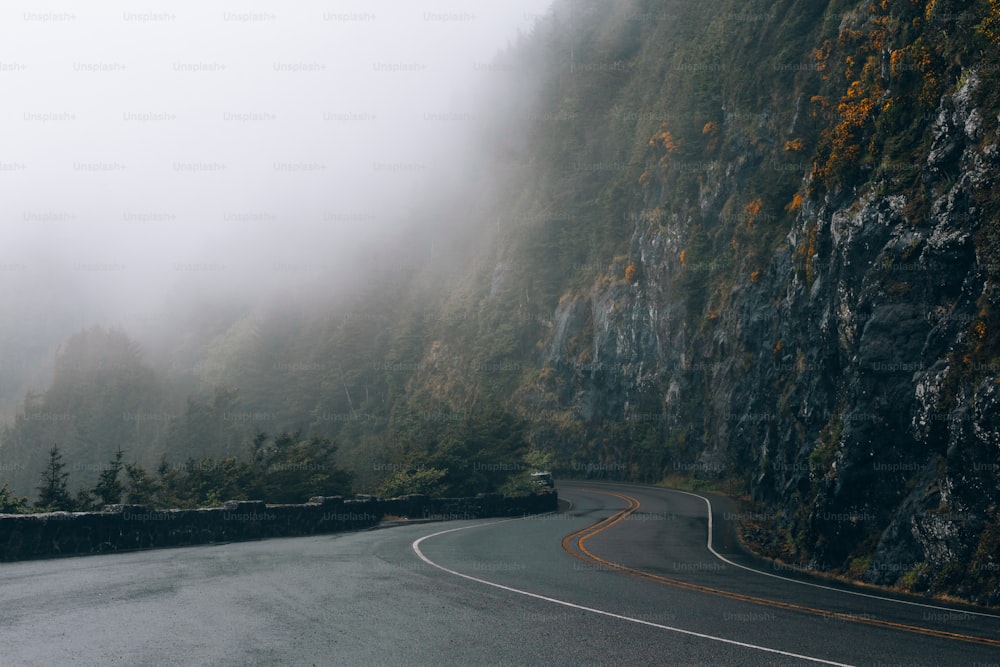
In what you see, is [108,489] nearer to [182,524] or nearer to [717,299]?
[182,524]

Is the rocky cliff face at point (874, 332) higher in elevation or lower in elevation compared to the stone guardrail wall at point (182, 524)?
higher

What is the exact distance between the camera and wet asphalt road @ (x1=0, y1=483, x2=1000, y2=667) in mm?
8305

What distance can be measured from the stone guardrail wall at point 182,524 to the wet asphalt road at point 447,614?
2.68ft

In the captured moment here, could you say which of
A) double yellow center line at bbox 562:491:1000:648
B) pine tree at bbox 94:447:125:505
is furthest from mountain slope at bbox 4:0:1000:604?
pine tree at bbox 94:447:125:505

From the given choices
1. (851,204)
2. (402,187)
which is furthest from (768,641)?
(402,187)

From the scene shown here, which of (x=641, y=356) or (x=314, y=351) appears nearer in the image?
(x=641, y=356)

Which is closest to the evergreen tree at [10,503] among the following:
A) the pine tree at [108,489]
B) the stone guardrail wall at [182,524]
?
the pine tree at [108,489]

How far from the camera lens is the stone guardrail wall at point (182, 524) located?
53.1ft

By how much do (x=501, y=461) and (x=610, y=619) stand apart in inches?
1194

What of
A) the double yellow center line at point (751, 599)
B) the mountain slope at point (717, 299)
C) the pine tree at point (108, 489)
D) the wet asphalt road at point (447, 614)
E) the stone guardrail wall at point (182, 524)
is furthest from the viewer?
the pine tree at point (108, 489)

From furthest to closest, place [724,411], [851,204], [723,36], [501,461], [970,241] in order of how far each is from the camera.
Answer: [723,36] → [724,411] → [501,461] → [851,204] → [970,241]

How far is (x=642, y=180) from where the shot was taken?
6825 cm

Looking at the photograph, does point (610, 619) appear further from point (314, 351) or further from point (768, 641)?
point (314, 351)

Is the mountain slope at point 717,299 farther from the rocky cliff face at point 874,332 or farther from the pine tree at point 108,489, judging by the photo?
the pine tree at point 108,489
